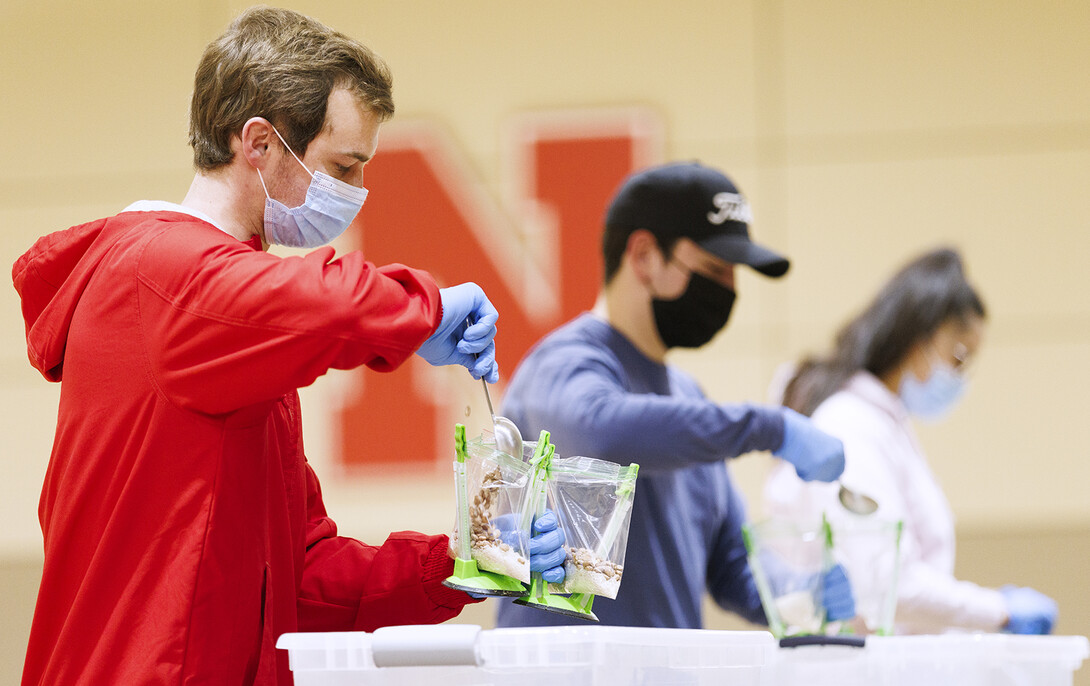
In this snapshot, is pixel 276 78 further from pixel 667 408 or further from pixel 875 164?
pixel 875 164

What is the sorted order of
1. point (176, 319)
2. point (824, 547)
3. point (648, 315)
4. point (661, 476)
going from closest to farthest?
1. point (176, 319)
2. point (824, 547)
3. point (661, 476)
4. point (648, 315)

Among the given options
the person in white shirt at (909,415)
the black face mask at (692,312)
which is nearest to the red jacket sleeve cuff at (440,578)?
the black face mask at (692,312)

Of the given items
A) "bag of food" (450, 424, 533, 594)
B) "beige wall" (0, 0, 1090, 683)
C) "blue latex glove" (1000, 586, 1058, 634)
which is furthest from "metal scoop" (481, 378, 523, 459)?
"beige wall" (0, 0, 1090, 683)

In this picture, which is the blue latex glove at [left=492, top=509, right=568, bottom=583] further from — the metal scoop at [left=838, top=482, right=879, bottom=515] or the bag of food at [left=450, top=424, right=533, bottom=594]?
the metal scoop at [left=838, top=482, right=879, bottom=515]

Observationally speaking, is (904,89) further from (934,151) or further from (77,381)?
(77,381)

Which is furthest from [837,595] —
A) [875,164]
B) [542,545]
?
[875,164]

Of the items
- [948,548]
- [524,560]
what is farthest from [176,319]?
[948,548]

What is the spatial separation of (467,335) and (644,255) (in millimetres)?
890

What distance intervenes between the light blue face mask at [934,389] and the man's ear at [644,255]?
0.96 meters

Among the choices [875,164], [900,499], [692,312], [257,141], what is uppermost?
[875,164]

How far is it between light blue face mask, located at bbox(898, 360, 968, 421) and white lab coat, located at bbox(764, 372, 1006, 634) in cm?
5

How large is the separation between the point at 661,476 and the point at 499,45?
2.33 m

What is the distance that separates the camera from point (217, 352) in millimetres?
1022

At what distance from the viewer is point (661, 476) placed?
1855 millimetres
